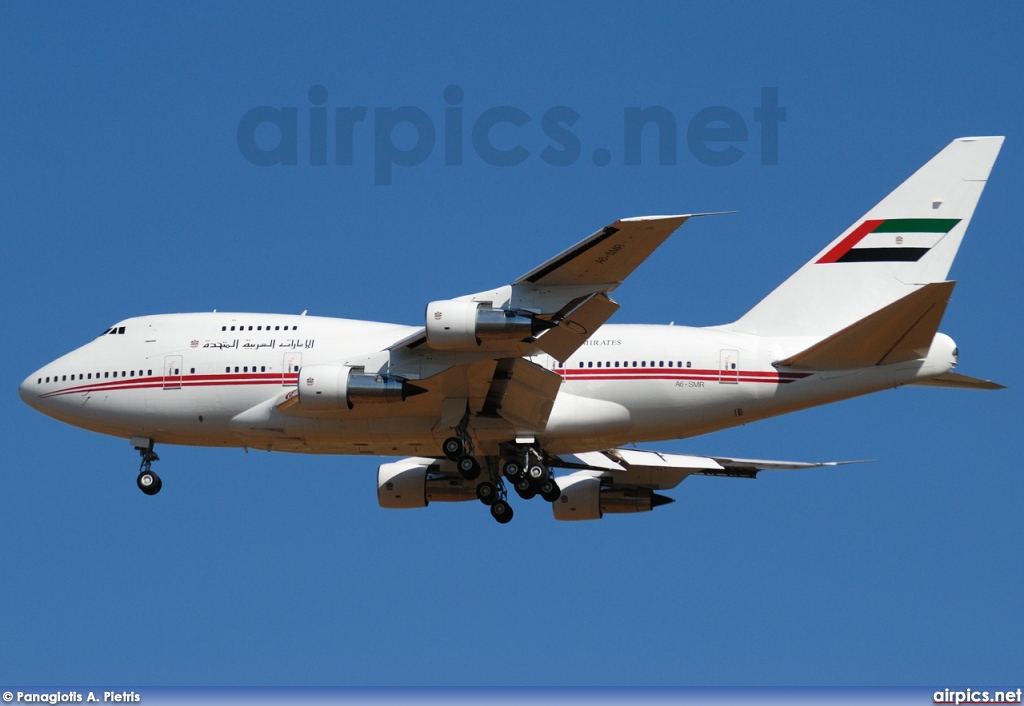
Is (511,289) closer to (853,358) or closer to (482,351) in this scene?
(482,351)

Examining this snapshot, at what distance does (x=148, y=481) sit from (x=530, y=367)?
10.6m

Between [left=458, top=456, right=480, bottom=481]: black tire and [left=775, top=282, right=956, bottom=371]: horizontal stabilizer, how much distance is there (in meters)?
7.13

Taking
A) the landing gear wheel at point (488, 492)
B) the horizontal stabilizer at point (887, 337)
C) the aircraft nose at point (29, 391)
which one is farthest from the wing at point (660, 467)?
the aircraft nose at point (29, 391)

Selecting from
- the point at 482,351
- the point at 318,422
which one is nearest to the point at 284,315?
the point at 318,422

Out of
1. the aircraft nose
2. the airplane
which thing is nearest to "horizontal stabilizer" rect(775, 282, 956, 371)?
the airplane

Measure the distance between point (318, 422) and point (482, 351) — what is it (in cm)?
463

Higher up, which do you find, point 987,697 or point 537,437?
point 537,437

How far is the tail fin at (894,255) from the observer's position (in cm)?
3928

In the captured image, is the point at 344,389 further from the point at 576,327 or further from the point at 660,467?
the point at 660,467

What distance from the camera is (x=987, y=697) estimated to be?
33844 mm

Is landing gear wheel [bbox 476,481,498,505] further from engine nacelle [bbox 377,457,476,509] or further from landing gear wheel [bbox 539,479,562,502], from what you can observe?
engine nacelle [bbox 377,457,476,509]

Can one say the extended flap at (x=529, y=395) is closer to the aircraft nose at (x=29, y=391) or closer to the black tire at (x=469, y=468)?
the black tire at (x=469, y=468)

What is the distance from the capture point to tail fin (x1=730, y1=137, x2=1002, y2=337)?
39284 mm

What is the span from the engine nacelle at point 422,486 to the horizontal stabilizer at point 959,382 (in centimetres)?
1267
